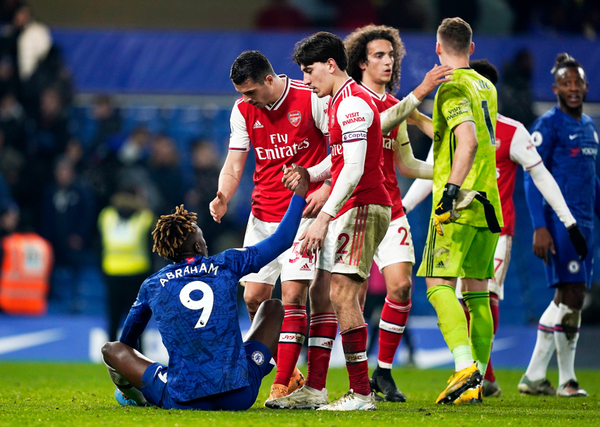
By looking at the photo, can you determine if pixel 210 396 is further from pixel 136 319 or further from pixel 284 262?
pixel 284 262

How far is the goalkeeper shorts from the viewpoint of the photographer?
5.05 metres

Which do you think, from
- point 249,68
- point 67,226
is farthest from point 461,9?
point 249,68

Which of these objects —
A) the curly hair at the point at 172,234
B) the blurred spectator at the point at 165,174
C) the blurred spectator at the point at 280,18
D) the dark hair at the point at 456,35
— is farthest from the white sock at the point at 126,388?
the blurred spectator at the point at 280,18

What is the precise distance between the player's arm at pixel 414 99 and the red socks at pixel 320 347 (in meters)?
1.34

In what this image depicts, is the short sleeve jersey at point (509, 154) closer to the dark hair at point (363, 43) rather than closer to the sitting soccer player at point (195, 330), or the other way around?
the dark hair at point (363, 43)

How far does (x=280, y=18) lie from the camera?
49.8 feet

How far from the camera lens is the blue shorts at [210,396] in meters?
4.36

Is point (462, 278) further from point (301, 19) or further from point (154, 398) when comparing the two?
point (301, 19)

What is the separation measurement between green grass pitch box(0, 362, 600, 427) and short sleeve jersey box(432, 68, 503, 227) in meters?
1.25

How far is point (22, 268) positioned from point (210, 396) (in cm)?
846

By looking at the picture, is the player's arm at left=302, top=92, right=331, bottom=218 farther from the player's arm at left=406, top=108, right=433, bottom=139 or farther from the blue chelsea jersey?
the blue chelsea jersey

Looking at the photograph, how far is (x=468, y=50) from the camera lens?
17.2 ft

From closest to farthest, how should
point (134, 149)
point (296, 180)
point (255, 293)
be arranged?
point (296, 180)
point (255, 293)
point (134, 149)

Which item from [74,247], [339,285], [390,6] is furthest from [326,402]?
[390,6]
